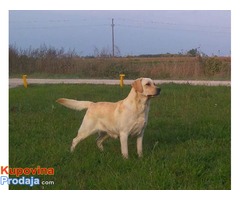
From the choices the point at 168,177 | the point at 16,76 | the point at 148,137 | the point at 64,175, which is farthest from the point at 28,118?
the point at 16,76

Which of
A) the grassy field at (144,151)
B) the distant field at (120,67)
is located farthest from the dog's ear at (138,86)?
the distant field at (120,67)

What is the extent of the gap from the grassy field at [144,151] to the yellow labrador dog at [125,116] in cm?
34

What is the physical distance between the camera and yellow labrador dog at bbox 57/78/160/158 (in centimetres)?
625

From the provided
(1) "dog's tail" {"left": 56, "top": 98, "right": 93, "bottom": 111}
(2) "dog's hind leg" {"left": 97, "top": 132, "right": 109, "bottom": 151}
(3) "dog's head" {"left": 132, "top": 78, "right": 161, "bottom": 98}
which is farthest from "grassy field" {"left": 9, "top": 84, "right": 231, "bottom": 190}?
(3) "dog's head" {"left": 132, "top": 78, "right": 161, "bottom": 98}

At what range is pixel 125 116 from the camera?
20.6 ft

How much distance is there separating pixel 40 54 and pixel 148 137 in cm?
2412

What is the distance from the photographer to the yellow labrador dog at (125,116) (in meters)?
6.25

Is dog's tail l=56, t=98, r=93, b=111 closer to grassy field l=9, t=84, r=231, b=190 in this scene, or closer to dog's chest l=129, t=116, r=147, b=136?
grassy field l=9, t=84, r=231, b=190

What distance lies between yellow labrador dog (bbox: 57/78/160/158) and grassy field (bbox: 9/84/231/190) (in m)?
0.34

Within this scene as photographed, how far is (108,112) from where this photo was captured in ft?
21.4

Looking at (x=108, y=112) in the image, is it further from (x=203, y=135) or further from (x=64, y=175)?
(x=203, y=135)

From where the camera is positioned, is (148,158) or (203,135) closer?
(148,158)

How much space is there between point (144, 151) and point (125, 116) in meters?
0.80

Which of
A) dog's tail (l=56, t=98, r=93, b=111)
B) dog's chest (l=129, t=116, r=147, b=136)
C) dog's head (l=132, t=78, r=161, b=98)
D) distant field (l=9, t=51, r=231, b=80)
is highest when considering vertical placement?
distant field (l=9, t=51, r=231, b=80)
